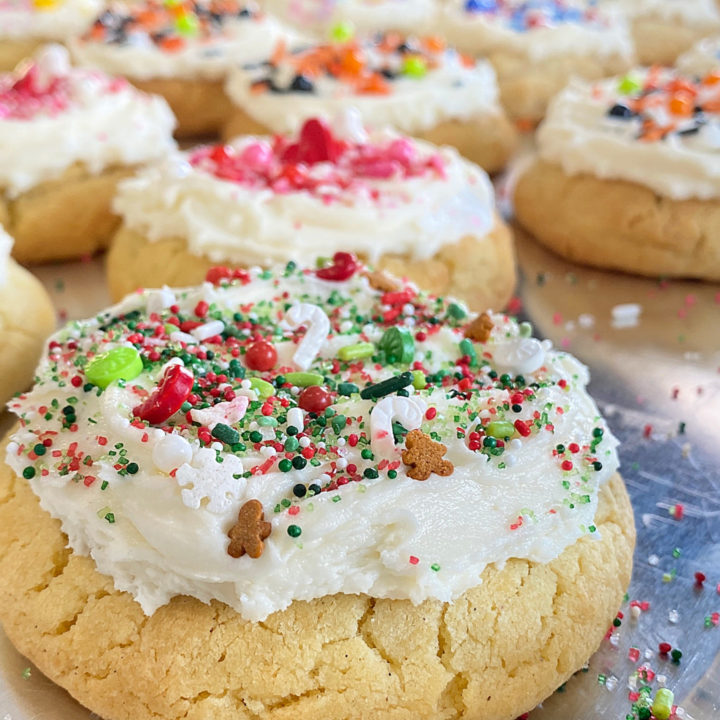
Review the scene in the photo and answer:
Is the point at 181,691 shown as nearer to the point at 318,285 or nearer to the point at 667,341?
the point at 318,285

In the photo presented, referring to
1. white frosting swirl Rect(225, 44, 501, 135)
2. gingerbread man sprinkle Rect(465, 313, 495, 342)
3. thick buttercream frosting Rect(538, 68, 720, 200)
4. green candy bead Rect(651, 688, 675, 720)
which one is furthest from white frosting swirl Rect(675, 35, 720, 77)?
green candy bead Rect(651, 688, 675, 720)

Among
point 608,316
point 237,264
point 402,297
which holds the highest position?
point 402,297

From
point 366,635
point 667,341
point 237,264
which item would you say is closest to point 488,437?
point 366,635

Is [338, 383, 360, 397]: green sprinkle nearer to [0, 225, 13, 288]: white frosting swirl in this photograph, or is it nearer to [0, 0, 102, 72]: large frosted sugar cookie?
[0, 225, 13, 288]: white frosting swirl

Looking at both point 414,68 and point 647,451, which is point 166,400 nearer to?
point 647,451

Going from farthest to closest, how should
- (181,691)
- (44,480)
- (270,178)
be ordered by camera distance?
(270,178) < (44,480) < (181,691)

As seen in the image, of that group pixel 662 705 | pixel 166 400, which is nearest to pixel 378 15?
pixel 166 400
